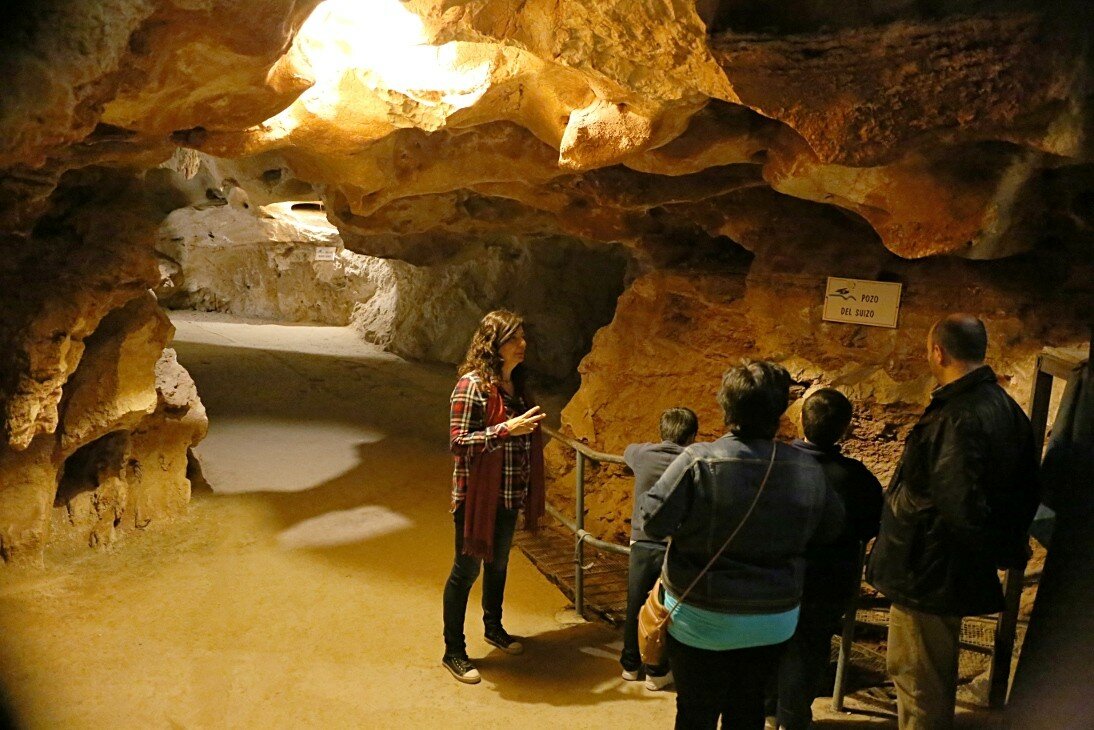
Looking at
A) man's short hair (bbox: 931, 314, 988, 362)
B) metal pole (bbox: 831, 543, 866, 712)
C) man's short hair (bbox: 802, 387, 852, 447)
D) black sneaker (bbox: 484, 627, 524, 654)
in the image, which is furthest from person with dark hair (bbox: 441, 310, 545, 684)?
man's short hair (bbox: 931, 314, 988, 362)

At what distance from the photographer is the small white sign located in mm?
4391

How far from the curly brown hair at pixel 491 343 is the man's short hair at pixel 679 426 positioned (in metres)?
0.75

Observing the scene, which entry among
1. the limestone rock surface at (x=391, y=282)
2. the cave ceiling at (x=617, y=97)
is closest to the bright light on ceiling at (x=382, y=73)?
the cave ceiling at (x=617, y=97)

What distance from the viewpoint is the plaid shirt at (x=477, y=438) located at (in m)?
3.25

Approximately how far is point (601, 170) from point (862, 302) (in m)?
1.81

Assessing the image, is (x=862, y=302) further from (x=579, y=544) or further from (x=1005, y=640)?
(x=579, y=544)

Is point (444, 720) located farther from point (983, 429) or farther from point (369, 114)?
point (369, 114)

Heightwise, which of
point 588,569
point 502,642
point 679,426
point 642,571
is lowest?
point 588,569

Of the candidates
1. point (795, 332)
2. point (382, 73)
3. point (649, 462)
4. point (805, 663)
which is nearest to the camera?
point (805, 663)

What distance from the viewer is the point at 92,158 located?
3568 millimetres

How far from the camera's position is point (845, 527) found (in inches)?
105

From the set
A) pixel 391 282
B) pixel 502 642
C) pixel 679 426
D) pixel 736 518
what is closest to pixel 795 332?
pixel 679 426

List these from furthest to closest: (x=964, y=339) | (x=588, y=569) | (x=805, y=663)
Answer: (x=588, y=569) < (x=805, y=663) < (x=964, y=339)

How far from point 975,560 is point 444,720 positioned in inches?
84.9
